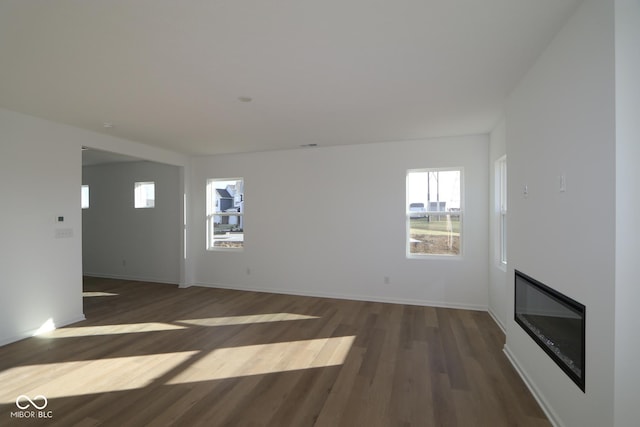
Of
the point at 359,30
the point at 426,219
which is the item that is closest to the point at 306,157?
the point at 426,219

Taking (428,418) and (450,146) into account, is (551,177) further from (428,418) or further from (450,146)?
(450,146)

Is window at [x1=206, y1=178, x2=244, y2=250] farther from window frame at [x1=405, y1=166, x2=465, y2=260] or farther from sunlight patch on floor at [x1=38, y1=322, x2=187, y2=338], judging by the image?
window frame at [x1=405, y1=166, x2=465, y2=260]

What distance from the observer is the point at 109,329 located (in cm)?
372

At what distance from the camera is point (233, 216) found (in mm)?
5973

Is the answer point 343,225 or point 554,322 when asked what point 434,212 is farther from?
point 554,322

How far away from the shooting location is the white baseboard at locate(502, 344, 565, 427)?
78.3 inches

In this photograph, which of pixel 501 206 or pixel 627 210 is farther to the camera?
pixel 501 206

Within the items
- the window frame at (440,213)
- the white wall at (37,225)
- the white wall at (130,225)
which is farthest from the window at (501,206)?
the white wall at (37,225)

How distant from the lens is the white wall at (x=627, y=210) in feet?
4.50

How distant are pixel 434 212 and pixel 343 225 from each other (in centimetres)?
150

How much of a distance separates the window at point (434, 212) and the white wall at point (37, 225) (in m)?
4.89

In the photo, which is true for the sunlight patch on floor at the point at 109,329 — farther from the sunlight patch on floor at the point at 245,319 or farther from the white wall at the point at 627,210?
the white wall at the point at 627,210

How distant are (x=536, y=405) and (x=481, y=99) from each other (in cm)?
276

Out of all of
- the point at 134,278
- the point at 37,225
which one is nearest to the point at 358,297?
the point at 37,225
